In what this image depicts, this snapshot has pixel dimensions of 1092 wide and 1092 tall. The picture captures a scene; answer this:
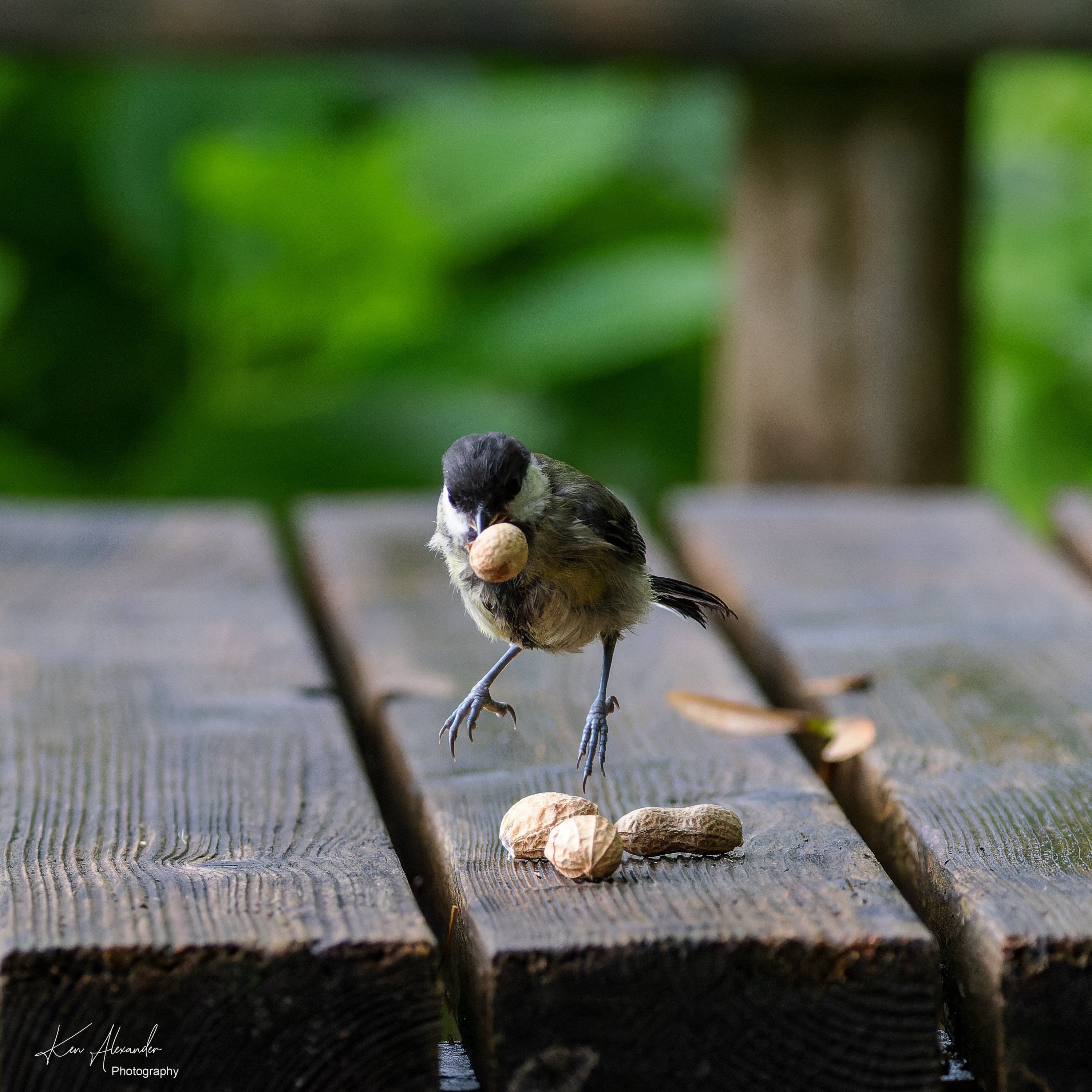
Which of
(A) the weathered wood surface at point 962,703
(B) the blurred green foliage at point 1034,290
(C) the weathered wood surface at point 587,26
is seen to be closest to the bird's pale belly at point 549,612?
(A) the weathered wood surface at point 962,703

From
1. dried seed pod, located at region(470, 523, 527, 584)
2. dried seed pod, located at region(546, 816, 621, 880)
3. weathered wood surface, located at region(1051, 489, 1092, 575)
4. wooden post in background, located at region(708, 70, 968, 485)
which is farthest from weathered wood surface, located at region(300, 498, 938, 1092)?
wooden post in background, located at region(708, 70, 968, 485)

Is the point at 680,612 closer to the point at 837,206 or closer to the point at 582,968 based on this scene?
the point at 582,968

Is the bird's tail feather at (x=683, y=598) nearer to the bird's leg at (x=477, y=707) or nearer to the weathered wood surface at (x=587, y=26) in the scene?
the bird's leg at (x=477, y=707)

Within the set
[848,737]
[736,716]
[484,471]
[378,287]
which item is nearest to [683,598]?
[736,716]

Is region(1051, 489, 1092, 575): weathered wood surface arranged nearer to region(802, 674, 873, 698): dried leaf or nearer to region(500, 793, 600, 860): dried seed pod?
region(802, 674, 873, 698): dried leaf

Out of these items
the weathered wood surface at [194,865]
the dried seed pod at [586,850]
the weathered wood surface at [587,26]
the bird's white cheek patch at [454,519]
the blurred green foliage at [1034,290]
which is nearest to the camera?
the weathered wood surface at [194,865]

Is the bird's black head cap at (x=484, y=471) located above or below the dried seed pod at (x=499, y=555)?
above
